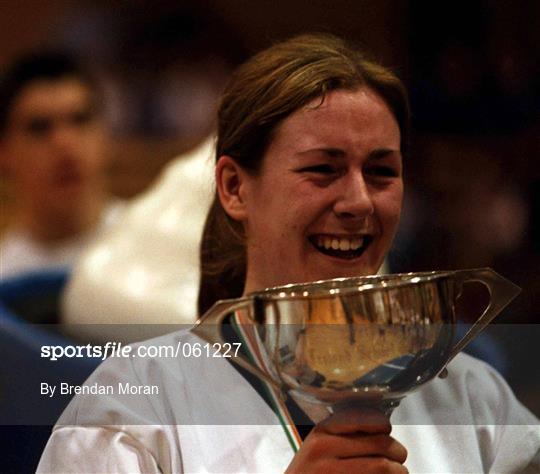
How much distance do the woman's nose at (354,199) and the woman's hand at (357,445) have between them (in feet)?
0.92

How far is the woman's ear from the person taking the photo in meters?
1.35

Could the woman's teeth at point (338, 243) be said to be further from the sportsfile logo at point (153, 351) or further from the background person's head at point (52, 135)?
the background person's head at point (52, 135)

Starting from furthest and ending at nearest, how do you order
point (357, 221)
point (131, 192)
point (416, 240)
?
1. point (131, 192)
2. point (416, 240)
3. point (357, 221)

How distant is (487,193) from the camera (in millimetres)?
1814

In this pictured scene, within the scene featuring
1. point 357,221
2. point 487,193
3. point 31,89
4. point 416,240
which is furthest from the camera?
point 31,89

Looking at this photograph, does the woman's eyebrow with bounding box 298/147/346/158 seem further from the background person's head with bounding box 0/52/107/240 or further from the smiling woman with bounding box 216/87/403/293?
the background person's head with bounding box 0/52/107/240

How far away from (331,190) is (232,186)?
129mm

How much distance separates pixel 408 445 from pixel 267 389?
0.53 feet

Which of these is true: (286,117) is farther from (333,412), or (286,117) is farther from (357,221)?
(333,412)

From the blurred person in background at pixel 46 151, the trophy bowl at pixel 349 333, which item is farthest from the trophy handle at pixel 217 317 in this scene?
the blurred person in background at pixel 46 151

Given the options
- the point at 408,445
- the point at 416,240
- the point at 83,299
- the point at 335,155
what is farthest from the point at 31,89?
the point at 408,445

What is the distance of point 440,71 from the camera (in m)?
1.79

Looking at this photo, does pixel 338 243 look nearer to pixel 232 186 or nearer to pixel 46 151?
pixel 232 186

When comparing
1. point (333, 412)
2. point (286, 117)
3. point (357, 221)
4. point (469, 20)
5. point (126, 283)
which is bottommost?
point (333, 412)
